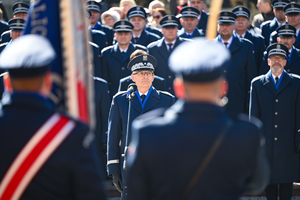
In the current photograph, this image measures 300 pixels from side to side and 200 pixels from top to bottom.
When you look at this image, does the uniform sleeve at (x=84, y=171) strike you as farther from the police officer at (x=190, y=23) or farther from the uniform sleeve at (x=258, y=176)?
the police officer at (x=190, y=23)

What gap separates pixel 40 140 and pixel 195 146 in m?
0.71

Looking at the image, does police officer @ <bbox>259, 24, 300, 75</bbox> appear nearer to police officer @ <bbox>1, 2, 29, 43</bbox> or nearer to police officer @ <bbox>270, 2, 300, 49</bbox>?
police officer @ <bbox>270, 2, 300, 49</bbox>

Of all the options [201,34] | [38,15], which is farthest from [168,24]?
[38,15]

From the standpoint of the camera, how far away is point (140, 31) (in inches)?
385

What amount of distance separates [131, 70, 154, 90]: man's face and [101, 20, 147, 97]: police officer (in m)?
2.10

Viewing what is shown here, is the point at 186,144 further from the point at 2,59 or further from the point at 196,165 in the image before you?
the point at 2,59

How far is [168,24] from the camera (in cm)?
871

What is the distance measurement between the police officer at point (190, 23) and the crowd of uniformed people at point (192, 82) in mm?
16

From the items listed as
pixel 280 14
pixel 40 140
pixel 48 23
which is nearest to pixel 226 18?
pixel 280 14

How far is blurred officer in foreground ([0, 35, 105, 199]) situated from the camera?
2631 millimetres

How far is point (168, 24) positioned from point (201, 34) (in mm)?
925

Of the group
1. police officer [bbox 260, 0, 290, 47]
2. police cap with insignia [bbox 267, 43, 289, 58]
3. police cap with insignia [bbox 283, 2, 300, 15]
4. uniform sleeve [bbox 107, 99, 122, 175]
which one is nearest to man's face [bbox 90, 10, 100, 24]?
police officer [bbox 260, 0, 290, 47]

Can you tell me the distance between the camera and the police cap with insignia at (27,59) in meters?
2.66

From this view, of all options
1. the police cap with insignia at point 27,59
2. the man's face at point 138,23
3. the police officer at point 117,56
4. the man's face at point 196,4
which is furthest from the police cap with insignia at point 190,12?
the police cap with insignia at point 27,59
